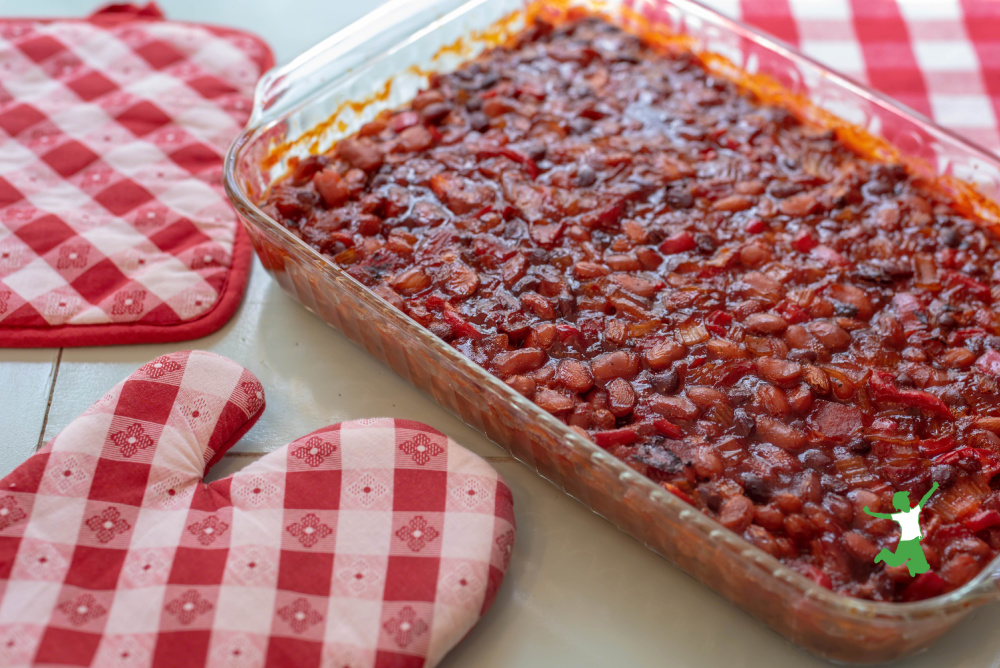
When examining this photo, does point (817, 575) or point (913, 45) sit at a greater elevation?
point (913, 45)

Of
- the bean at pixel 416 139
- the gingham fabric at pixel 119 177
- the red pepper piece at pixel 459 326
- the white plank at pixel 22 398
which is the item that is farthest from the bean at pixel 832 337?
the white plank at pixel 22 398

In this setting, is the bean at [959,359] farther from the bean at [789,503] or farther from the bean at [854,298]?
the bean at [789,503]

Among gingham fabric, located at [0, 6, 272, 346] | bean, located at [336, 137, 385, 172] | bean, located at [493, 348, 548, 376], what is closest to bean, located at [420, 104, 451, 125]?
bean, located at [336, 137, 385, 172]

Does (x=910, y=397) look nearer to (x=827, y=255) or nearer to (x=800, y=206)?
(x=827, y=255)

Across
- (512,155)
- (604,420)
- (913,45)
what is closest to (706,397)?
(604,420)

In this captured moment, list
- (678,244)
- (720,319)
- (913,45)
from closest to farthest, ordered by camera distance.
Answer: (720,319), (678,244), (913,45)

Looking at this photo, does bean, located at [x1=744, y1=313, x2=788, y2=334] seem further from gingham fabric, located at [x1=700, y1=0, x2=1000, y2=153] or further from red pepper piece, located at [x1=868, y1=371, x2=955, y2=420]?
gingham fabric, located at [x1=700, y1=0, x2=1000, y2=153]
